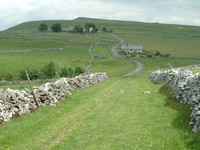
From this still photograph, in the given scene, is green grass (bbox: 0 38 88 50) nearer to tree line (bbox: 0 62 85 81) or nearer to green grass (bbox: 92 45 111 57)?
green grass (bbox: 92 45 111 57)

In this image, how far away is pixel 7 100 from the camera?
20.8m

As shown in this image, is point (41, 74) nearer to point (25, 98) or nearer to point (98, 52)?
point (25, 98)

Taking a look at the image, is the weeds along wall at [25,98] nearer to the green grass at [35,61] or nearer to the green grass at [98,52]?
the green grass at [35,61]

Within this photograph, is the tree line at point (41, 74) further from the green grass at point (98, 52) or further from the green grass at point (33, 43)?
the green grass at point (33, 43)

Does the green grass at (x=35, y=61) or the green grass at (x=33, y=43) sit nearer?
the green grass at (x=35, y=61)

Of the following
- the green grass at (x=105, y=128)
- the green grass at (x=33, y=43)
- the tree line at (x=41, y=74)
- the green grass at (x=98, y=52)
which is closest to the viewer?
the green grass at (x=105, y=128)

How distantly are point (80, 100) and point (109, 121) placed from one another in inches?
386

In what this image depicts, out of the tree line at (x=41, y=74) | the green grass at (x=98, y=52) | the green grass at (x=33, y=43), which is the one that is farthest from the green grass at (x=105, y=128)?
the green grass at (x=33, y=43)

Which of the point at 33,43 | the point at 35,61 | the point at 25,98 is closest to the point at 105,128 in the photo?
the point at 25,98

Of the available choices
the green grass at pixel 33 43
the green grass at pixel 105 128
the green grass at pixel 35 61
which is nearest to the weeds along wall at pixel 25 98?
the green grass at pixel 105 128

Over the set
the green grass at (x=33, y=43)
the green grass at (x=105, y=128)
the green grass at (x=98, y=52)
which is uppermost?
the green grass at (x=105, y=128)

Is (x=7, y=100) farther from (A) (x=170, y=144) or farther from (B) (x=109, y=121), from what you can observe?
(A) (x=170, y=144)

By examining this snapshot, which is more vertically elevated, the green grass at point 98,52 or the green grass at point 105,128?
the green grass at point 105,128

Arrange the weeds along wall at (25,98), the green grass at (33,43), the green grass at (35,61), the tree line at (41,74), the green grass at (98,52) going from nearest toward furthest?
1. the weeds along wall at (25,98)
2. the tree line at (41,74)
3. the green grass at (35,61)
4. the green grass at (98,52)
5. the green grass at (33,43)
